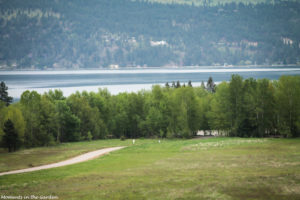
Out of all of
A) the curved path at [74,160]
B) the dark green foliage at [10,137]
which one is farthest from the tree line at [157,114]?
the curved path at [74,160]

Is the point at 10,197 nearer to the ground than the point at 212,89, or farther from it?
nearer to the ground

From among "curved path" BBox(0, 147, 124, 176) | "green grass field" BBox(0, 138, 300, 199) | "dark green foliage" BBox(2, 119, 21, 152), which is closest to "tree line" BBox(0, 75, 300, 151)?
"dark green foliage" BBox(2, 119, 21, 152)

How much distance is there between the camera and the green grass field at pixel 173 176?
2945 centimetres

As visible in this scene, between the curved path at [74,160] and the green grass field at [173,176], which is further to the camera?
the curved path at [74,160]

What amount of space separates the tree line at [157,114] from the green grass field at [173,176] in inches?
618

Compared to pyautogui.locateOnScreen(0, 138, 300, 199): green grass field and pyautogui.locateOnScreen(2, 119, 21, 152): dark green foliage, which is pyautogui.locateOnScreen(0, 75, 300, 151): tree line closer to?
pyautogui.locateOnScreen(2, 119, 21, 152): dark green foliage

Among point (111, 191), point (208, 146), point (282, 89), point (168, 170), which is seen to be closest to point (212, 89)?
point (282, 89)

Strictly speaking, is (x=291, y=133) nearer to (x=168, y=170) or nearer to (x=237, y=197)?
(x=168, y=170)

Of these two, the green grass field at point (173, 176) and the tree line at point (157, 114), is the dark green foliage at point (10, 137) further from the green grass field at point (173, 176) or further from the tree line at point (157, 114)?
the green grass field at point (173, 176)

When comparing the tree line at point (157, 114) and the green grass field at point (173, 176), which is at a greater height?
the tree line at point (157, 114)

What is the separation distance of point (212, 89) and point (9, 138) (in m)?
89.8

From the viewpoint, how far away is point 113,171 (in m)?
39.7

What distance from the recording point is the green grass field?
2945 cm

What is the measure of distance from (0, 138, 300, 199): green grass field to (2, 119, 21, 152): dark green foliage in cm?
1005
